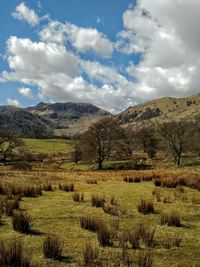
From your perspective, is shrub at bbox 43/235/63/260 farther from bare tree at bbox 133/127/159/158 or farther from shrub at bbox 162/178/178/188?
bare tree at bbox 133/127/159/158

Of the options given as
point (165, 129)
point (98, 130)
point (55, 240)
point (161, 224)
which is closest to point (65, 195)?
point (161, 224)

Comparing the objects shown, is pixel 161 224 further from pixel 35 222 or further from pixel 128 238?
pixel 35 222

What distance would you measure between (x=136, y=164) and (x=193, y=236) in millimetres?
66355

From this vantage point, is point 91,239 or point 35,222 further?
point 35,222

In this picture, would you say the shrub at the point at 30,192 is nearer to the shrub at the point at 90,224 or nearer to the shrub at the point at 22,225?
the shrub at the point at 22,225

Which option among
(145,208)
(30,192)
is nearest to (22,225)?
(145,208)

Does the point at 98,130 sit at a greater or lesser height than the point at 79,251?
greater

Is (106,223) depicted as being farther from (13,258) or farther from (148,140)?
(148,140)

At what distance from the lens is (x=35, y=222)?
42.3 ft

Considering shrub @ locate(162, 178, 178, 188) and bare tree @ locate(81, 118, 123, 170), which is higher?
bare tree @ locate(81, 118, 123, 170)

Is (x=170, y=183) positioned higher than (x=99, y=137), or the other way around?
(x=99, y=137)

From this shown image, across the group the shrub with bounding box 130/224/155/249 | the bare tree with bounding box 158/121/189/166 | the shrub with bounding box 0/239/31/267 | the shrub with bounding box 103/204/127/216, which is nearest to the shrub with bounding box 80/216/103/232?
the shrub with bounding box 130/224/155/249

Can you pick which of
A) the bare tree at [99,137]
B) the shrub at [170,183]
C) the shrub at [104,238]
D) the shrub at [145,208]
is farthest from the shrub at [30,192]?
the bare tree at [99,137]

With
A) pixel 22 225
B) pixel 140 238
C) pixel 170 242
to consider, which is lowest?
pixel 170 242
